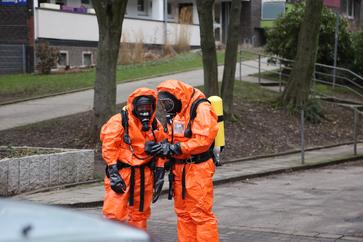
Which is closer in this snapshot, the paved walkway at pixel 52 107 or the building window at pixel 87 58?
the paved walkway at pixel 52 107

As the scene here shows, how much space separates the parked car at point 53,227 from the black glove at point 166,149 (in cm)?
312

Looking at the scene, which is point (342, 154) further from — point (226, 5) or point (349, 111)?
point (226, 5)

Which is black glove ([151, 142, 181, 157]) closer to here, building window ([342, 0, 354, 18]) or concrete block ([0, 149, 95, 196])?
concrete block ([0, 149, 95, 196])

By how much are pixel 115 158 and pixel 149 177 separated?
383 mm

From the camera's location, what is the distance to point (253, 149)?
15.9 meters

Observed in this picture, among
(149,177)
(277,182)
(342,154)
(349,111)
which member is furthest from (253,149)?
(149,177)

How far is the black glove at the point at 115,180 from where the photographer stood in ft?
20.1

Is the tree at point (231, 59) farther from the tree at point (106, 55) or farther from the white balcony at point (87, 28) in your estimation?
the white balcony at point (87, 28)

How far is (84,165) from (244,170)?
11.2 ft

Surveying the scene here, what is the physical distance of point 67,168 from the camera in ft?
36.5

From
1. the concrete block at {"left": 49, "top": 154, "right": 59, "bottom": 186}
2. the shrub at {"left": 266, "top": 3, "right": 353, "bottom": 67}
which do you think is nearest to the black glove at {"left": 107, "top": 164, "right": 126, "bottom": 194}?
the concrete block at {"left": 49, "top": 154, "right": 59, "bottom": 186}

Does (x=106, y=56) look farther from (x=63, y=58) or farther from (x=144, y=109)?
(x=63, y=58)

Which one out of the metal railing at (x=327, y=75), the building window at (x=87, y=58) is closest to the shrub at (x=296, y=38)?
the metal railing at (x=327, y=75)

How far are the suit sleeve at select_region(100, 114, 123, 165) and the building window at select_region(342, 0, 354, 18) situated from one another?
40866 mm
